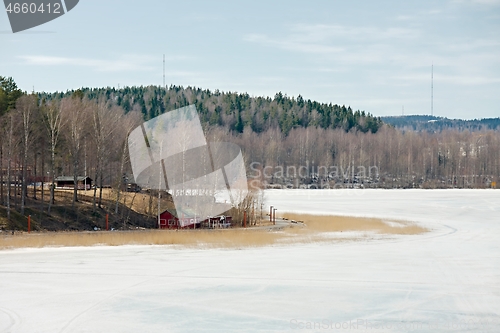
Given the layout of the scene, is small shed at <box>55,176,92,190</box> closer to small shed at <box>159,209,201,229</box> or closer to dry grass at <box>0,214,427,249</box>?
small shed at <box>159,209,201,229</box>

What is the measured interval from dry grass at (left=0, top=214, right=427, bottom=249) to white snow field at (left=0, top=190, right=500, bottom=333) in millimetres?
1871

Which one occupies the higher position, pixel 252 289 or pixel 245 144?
pixel 245 144

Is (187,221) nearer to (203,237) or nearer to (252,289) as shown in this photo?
(203,237)

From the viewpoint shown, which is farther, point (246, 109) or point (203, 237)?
point (246, 109)

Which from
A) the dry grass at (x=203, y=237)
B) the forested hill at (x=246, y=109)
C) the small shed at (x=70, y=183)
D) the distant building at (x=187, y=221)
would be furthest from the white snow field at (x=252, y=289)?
the forested hill at (x=246, y=109)

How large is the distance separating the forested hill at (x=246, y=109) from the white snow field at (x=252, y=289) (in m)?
118

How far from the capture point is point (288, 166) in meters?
115

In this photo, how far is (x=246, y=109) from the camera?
156375mm

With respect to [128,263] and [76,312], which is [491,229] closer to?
[128,263]

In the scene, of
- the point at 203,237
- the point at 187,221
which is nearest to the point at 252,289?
the point at 203,237

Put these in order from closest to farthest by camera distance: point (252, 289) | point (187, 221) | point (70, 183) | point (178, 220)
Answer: point (252, 289) → point (187, 221) → point (178, 220) → point (70, 183)

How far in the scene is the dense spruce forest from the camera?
39062mm

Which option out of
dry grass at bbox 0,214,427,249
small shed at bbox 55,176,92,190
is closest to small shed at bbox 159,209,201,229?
dry grass at bbox 0,214,427,249

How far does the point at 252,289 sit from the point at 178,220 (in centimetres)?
2280
